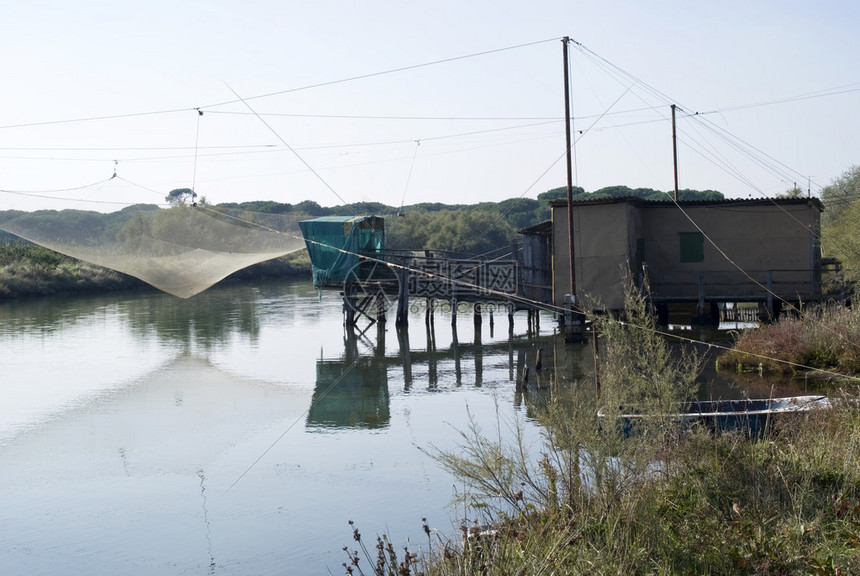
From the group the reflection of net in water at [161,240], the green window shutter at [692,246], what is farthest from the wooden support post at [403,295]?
the green window shutter at [692,246]

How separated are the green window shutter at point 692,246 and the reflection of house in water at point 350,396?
11483 mm

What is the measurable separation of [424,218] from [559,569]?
74276mm

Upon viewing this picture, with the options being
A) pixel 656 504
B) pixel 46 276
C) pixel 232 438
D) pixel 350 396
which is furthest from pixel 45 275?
pixel 656 504

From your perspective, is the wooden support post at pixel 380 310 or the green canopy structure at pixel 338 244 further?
the wooden support post at pixel 380 310

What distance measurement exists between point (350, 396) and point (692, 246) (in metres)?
14.3

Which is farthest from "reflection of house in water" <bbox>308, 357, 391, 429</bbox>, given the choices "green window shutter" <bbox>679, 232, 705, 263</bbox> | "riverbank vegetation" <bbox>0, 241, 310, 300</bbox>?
"riverbank vegetation" <bbox>0, 241, 310, 300</bbox>

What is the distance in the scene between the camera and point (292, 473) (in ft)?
45.9

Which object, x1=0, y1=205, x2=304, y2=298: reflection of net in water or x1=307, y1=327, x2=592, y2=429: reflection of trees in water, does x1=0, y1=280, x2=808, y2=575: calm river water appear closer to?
x1=307, y1=327, x2=592, y2=429: reflection of trees in water

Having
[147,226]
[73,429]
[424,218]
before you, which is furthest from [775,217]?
[424,218]

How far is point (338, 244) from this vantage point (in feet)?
112

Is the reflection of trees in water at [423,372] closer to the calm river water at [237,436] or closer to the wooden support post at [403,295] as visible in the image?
the calm river water at [237,436]

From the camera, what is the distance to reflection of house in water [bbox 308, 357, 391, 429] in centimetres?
1811

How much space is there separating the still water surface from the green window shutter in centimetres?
520

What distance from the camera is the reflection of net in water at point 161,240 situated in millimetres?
18511
